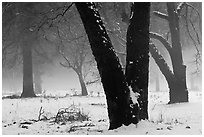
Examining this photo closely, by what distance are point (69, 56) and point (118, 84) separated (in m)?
24.0

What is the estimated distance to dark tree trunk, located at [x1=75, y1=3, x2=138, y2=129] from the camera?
7.69 meters

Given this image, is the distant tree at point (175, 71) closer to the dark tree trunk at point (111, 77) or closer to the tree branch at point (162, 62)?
the tree branch at point (162, 62)

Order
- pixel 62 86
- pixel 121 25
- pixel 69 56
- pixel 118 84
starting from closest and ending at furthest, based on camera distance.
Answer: pixel 118 84 < pixel 121 25 < pixel 69 56 < pixel 62 86

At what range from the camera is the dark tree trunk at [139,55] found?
27.6 ft

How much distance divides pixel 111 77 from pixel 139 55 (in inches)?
47.9

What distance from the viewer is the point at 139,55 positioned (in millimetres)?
8438

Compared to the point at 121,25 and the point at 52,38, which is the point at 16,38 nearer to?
the point at 52,38

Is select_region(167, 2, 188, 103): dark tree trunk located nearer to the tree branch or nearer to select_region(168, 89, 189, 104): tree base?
select_region(168, 89, 189, 104): tree base

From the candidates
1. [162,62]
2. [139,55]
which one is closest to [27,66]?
[162,62]

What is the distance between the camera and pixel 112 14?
22.1 metres

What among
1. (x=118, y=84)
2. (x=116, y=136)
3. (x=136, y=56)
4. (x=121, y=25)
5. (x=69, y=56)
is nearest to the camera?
(x=116, y=136)

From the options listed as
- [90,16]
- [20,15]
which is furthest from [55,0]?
[90,16]

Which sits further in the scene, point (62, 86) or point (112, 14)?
point (62, 86)

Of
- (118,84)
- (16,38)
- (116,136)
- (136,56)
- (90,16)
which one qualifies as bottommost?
(116,136)
